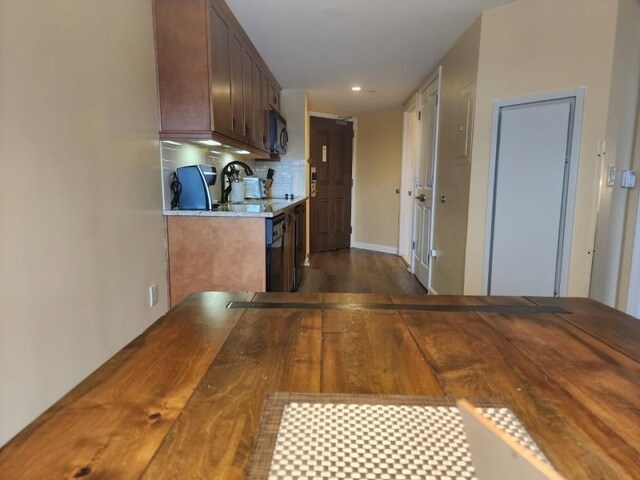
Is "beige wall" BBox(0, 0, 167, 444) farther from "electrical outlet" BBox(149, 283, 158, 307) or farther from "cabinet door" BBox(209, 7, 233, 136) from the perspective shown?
"cabinet door" BBox(209, 7, 233, 136)

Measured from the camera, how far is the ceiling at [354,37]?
2654 mm

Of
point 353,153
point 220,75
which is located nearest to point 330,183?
point 353,153

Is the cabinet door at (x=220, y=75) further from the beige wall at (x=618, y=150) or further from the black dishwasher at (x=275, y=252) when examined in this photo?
the beige wall at (x=618, y=150)

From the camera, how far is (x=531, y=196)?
270 centimetres

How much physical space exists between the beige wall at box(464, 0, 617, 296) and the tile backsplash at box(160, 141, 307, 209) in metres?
2.09

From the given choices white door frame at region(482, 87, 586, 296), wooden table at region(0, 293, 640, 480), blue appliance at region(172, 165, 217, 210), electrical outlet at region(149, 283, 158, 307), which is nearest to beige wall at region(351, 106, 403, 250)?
white door frame at region(482, 87, 586, 296)

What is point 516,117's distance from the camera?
271cm

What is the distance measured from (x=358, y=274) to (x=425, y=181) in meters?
1.35

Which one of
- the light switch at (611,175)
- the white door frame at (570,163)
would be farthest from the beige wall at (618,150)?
the white door frame at (570,163)

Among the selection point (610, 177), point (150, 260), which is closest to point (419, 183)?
point (610, 177)

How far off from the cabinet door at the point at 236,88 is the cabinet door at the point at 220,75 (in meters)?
0.08

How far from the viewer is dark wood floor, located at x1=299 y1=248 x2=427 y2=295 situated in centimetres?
427

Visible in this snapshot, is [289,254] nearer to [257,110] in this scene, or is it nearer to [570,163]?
[257,110]

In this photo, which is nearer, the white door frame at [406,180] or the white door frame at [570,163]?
the white door frame at [570,163]
